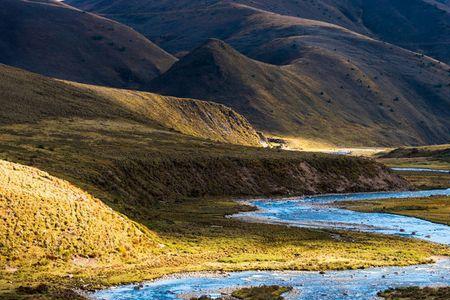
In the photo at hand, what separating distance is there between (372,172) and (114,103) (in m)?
72.6

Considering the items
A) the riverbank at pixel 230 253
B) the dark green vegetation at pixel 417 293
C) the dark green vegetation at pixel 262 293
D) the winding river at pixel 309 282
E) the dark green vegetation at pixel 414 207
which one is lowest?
the dark green vegetation at pixel 414 207

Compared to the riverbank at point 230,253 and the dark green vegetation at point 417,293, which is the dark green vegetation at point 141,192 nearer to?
the riverbank at point 230,253

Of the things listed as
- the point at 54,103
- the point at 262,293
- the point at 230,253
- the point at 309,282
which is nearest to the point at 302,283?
the point at 309,282

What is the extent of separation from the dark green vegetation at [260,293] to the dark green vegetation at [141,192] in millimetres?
8021

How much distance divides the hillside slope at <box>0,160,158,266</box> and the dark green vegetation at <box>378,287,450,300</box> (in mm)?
22714

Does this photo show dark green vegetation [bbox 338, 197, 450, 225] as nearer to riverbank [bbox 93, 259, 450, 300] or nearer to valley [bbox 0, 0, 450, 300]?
valley [bbox 0, 0, 450, 300]

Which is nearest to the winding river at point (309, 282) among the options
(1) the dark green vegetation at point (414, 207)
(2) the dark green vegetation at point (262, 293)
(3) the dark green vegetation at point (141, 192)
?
(2) the dark green vegetation at point (262, 293)

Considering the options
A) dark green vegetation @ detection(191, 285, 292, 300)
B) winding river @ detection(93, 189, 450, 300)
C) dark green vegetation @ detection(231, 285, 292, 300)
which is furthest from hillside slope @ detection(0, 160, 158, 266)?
dark green vegetation @ detection(231, 285, 292, 300)

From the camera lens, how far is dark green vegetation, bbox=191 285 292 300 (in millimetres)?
48844

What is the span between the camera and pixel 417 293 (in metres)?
49.4

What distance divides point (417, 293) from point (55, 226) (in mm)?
28656

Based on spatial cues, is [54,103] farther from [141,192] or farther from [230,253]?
[230,253]

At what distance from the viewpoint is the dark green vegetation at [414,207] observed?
101812mm

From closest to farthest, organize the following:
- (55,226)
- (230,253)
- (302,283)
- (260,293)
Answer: (260,293), (302,283), (55,226), (230,253)
